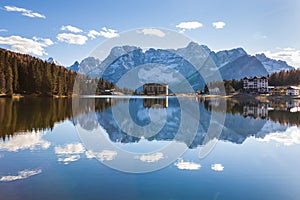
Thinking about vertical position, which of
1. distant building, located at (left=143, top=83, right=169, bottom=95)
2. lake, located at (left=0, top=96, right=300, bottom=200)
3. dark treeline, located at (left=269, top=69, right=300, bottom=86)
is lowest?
lake, located at (left=0, top=96, right=300, bottom=200)

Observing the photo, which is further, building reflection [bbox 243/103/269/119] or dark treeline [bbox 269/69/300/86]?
dark treeline [bbox 269/69/300/86]

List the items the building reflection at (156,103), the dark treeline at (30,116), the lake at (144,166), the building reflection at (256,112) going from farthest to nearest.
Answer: the building reflection at (156,103) < the building reflection at (256,112) < the dark treeline at (30,116) < the lake at (144,166)

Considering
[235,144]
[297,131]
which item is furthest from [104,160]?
[297,131]

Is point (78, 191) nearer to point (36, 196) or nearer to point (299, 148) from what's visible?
point (36, 196)

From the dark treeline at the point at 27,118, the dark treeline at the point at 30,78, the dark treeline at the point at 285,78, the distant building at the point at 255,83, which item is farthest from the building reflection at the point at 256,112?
the dark treeline at the point at 285,78

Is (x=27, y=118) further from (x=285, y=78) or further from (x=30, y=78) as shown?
(x=285, y=78)

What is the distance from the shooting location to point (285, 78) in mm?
132000

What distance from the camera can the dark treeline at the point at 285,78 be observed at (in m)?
130

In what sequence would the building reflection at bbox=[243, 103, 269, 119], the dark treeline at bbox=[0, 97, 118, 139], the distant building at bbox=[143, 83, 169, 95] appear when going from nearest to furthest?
1. the dark treeline at bbox=[0, 97, 118, 139]
2. the building reflection at bbox=[243, 103, 269, 119]
3. the distant building at bbox=[143, 83, 169, 95]

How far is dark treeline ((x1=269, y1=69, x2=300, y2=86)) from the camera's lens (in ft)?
425

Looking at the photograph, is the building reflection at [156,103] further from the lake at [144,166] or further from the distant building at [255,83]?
the distant building at [255,83]

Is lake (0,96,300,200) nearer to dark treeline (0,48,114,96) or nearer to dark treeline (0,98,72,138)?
dark treeline (0,98,72,138)

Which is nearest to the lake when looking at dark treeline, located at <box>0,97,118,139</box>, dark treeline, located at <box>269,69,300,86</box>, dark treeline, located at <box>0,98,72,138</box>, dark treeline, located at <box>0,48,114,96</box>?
dark treeline, located at <box>0,98,72,138</box>

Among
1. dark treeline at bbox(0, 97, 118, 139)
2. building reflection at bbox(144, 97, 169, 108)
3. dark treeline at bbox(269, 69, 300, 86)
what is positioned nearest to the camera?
dark treeline at bbox(0, 97, 118, 139)
